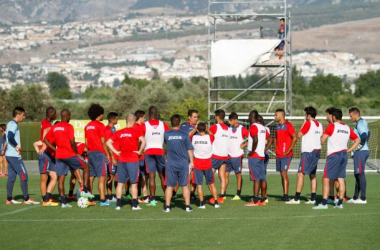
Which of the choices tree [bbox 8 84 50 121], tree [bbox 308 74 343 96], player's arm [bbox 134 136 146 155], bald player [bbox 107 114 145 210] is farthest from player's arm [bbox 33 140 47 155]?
tree [bbox 308 74 343 96]

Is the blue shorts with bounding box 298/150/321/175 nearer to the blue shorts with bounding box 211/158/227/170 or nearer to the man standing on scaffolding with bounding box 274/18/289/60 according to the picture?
the blue shorts with bounding box 211/158/227/170

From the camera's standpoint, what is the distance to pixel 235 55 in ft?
147

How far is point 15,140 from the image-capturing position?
18.1 m

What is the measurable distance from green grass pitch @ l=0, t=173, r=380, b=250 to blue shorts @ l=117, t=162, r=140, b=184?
0.67m

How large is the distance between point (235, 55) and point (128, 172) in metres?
28.2

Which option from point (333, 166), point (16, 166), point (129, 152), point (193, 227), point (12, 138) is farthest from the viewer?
point (16, 166)

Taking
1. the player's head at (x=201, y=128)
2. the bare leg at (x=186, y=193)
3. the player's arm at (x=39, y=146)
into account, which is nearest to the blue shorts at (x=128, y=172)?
the bare leg at (x=186, y=193)

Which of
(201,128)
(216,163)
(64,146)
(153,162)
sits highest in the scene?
(201,128)

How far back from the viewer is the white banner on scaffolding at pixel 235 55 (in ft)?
145

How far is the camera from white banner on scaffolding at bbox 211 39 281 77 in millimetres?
44344

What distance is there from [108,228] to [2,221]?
236 centimetres

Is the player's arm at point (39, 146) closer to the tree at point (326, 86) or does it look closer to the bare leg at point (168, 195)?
the bare leg at point (168, 195)

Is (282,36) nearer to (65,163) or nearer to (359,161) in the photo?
(359,161)

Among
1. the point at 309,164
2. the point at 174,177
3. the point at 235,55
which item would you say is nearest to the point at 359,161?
the point at 309,164
